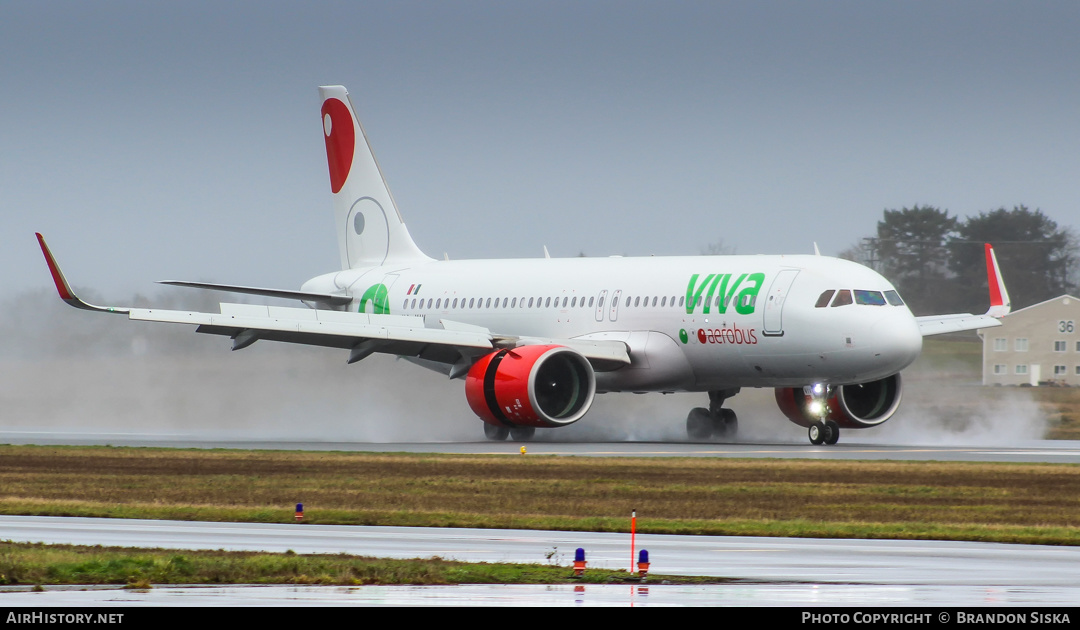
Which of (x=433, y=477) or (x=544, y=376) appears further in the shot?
(x=544, y=376)

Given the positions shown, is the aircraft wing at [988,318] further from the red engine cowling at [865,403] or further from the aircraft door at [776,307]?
the aircraft door at [776,307]

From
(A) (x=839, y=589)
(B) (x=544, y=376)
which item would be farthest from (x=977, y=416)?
(A) (x=839, y=589)

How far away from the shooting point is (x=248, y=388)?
47156 mm

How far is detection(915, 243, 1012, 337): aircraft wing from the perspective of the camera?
3772 cm

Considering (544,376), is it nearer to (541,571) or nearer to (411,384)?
(411,384)

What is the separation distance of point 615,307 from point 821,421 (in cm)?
619

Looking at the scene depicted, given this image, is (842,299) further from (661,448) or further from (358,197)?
(358,197)

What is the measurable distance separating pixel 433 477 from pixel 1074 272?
44948 millimetres

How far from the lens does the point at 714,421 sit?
40531mm

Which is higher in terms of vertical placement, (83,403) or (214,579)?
(83,403)

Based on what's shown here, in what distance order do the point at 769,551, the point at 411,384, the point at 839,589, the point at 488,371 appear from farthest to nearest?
1. the point at 411,384
2. the point at 488,371
3. the point at 769,551
4. the point at 839,589

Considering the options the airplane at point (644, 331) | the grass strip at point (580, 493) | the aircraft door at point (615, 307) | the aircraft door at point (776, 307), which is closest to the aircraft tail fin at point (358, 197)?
the airplane at point (644, 331)
